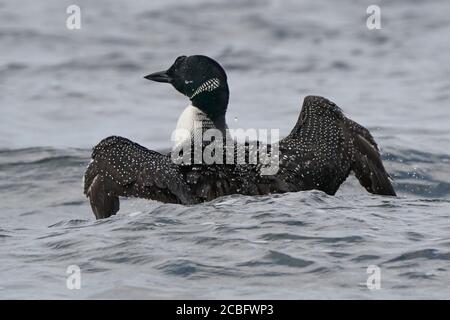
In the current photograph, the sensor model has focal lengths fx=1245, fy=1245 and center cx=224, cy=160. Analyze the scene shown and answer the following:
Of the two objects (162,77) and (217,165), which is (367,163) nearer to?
(217,165)

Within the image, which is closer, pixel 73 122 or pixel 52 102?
pixel 73 122

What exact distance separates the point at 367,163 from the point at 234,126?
4805 millimetres

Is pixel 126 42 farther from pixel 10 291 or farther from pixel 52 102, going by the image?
pixel 10 291

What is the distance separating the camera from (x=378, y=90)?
15.1 meters

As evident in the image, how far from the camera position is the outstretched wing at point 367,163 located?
841 cm

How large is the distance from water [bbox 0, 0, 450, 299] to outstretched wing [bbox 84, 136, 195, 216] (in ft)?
0.55

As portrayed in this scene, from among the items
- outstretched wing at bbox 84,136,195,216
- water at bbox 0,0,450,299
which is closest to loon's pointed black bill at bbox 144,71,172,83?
water at bbox 0,0,450,299

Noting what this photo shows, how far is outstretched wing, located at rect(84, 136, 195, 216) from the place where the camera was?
25.2 ft

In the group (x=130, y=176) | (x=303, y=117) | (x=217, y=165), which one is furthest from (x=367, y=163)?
(x=130, y=176)

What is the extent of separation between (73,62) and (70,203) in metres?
6.12

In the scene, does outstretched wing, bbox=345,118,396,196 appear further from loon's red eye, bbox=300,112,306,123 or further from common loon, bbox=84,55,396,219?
loon's red eye, bbox=300,112,306,123

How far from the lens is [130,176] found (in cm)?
784
